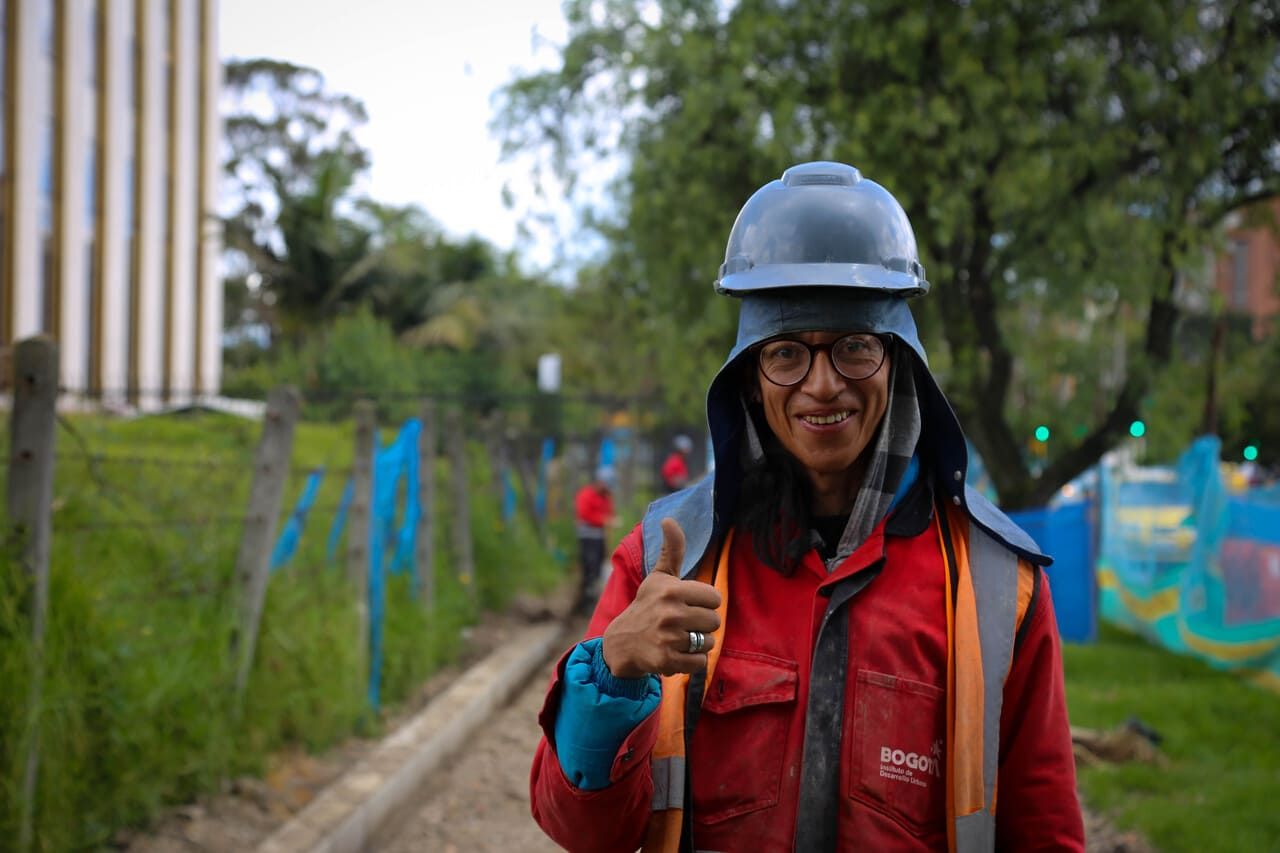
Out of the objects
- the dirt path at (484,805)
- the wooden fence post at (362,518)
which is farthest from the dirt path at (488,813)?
the wooden fence post at (362,518)

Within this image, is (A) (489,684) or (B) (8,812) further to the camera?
(A) (489,684)

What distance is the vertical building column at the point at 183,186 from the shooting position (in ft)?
81.7

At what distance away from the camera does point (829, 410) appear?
205 cm

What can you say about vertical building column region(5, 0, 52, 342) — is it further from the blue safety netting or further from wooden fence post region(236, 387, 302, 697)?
the blue safety netting

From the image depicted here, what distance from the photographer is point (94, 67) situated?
2142cm

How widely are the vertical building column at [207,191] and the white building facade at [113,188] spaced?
0.03 meters

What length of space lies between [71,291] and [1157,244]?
56.9 feet

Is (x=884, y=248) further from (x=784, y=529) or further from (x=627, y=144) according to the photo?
(x=627, y=144)

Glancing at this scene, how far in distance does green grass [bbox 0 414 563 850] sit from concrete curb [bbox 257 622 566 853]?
1.03ft

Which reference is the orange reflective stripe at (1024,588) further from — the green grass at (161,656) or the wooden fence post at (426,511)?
the wooden fence post at (426,511)

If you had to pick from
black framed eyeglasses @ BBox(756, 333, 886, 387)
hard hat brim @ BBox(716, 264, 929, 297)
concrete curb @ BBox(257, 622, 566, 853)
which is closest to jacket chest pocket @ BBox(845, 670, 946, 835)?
black framed eyeglasses @ BBox(756, 333, 886, 387)

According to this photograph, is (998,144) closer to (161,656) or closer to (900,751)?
(161,656)

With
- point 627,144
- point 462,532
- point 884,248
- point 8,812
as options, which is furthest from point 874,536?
point 462,532

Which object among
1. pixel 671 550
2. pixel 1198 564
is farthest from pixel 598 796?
pixel 1198 564
